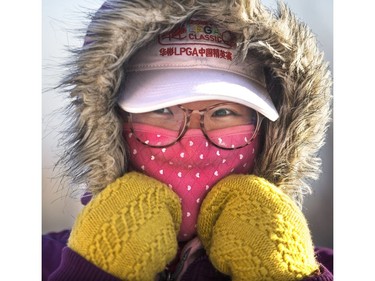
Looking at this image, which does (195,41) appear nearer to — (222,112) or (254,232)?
(222,112)

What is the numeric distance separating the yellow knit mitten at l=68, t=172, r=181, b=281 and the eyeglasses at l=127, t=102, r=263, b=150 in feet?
0.19

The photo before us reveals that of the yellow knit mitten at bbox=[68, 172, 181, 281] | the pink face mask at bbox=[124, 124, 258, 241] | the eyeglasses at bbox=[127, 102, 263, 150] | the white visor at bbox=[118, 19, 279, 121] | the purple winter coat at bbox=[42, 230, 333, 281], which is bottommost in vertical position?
the purple winter coat at bbox=[42, 230, 333, 281]

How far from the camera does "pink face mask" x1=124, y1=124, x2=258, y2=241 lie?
2.37 feet

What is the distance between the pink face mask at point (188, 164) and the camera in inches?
28.4

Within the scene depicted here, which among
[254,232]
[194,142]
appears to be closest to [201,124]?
[194,142]

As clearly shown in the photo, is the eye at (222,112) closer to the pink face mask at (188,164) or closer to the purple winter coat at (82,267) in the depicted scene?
the pink face mask at (188,164)

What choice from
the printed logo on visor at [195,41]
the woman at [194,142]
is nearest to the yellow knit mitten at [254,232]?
the woman at [194,142]

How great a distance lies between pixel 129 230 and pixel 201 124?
15 cm

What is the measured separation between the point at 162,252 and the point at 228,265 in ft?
0.27

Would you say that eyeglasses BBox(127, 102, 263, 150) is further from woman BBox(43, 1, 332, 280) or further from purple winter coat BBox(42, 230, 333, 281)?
purple winter coat BBox(42, 230, 333, 281)

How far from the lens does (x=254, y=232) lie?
2.27 ft

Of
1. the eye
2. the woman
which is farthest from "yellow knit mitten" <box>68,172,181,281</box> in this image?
the eye

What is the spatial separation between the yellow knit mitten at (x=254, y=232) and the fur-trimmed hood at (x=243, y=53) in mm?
48
